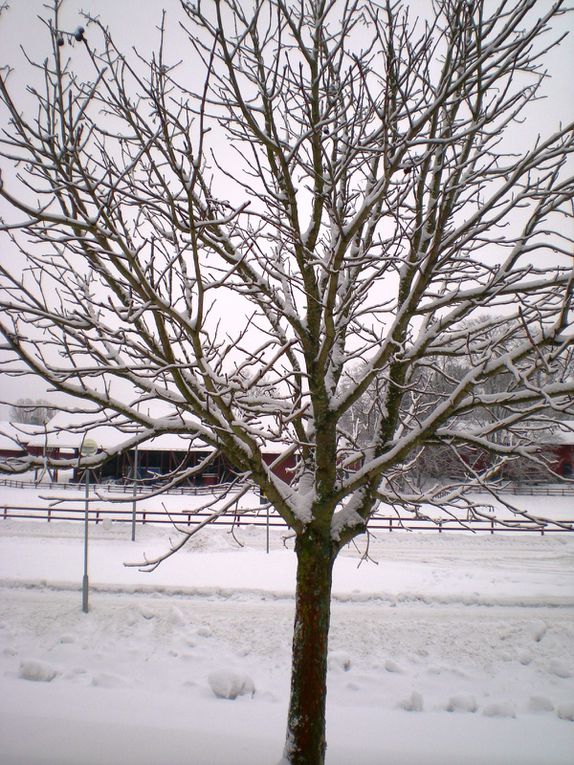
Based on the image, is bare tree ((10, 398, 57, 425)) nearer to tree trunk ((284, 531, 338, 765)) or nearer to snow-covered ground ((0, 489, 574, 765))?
tree trunk ((284, 531, 338, 765))

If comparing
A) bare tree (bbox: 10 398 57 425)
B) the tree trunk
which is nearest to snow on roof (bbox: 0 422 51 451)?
bare tree (bbox: 10 398 57 425)

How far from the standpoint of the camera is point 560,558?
1554cm

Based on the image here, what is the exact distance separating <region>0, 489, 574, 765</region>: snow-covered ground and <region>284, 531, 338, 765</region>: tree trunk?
1.32 metres

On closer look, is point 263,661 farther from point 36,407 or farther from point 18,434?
point 18,434

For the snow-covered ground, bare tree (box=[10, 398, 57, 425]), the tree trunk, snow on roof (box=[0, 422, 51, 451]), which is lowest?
the snow-covered ground

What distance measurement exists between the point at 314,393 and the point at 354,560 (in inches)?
459

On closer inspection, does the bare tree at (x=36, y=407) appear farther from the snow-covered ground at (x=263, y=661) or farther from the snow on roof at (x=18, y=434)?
the snow-covered ground at (x=263, y=661)

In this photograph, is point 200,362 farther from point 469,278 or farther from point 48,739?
point 48,739

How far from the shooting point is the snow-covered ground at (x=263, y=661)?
17.7ft

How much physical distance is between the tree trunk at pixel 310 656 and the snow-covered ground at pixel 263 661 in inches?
51.8

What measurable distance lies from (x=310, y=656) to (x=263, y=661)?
14.7 feet

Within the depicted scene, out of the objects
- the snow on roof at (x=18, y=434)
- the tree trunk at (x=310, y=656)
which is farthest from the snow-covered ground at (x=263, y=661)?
the snow on roof at (x=18, y=434)

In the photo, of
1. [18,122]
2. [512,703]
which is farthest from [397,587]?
[18,122]

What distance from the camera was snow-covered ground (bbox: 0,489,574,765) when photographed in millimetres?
5383
